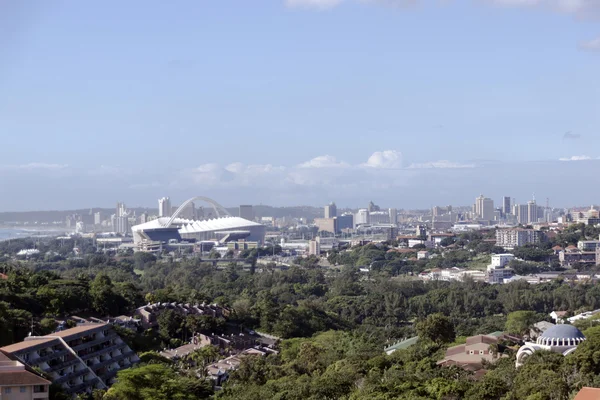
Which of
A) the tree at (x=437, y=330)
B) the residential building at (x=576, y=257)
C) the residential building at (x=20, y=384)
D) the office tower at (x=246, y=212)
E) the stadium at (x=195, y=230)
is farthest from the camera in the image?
the office tower at (x=246, y=212)

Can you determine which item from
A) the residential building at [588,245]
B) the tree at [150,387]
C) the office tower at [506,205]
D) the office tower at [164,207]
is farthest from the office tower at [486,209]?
the tree at [150,387]

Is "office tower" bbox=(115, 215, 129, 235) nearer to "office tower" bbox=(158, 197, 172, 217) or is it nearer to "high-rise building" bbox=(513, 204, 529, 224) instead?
"office tower" bbox=(158, 197, 172, 217)

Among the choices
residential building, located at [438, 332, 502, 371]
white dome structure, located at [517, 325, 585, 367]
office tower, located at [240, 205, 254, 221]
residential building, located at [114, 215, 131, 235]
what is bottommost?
residential building, located at [438, 332, 502, 371]

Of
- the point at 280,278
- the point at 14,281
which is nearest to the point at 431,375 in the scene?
the point at 14,281

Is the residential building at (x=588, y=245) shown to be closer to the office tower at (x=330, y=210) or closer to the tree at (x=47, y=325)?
the tree at (x=47, y=325)

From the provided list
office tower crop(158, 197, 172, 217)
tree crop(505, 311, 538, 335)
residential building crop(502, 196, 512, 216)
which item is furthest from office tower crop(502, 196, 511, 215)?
tree crop(505, 311, 538, 335)

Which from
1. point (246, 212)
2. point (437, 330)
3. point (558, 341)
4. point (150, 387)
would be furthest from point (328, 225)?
point (150, 387)
